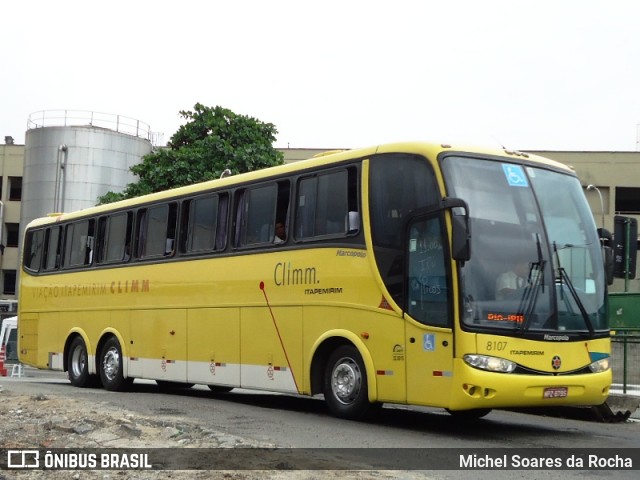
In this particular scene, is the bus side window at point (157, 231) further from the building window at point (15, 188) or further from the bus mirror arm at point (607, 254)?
the building window at point (15, 188)

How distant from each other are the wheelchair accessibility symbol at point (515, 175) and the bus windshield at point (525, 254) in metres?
0.01

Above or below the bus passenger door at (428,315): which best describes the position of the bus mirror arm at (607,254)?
above

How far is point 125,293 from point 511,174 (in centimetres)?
921

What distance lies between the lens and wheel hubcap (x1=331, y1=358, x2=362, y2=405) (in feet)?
41.5

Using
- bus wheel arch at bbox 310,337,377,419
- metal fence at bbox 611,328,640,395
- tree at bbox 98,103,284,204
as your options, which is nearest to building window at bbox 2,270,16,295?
tree at bbox 98,103,284,204

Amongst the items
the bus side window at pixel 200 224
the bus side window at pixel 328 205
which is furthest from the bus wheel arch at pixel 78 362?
the bus side window at pixel 328 205

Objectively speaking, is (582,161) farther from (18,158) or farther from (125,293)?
(125,293)

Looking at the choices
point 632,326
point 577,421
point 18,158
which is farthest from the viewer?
point 18,158

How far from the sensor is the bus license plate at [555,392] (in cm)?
1127

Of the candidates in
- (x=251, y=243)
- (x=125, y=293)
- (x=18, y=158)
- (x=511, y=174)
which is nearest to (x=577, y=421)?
(x=511, y=174)

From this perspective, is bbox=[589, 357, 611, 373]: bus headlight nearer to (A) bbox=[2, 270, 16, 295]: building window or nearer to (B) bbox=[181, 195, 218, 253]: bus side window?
(B) bbox=[181, 195, 218, 253]: bus side window

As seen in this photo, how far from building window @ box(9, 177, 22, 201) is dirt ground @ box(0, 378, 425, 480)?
189 ft

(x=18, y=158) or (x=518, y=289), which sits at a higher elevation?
(x=18, y=158)

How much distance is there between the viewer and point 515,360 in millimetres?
11125
